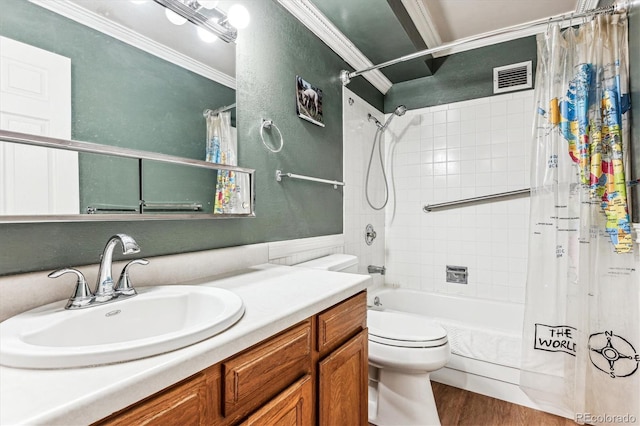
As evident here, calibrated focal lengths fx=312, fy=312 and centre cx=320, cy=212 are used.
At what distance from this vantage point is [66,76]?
875 mm

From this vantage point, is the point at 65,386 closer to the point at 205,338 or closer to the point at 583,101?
the point at 205,338

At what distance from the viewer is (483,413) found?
171cm

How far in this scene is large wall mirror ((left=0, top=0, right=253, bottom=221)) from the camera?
794 mm

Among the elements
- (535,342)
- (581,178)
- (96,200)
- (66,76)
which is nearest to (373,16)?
(581,178)

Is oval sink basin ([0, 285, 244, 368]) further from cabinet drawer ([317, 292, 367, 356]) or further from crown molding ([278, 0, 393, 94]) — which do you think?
crown molding ([278, 0, 393, 94])

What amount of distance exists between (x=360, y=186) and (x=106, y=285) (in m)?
1.94

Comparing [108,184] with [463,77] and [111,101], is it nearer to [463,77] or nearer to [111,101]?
[111,101]

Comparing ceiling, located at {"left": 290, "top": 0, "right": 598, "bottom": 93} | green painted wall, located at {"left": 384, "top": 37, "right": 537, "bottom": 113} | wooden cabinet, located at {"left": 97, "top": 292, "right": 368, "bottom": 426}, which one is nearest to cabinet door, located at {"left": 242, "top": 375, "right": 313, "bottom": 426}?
wooden cabinet, located at {"left": 97, "top": 292, "right": 368, "bottom": 426}

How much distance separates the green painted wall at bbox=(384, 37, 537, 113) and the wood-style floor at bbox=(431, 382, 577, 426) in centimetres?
217

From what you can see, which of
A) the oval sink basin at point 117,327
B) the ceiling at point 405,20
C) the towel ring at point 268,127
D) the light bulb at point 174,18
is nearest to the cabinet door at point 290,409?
the oval sink basin at point 117,327

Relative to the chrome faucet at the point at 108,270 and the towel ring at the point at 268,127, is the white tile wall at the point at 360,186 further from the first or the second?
the chrome faucet at the point at 108,270

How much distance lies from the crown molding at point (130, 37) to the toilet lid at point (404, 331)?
55.6 inches

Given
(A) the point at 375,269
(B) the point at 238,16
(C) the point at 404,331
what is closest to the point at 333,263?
(C) the point at 404,331

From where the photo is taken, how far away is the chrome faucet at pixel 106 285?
78cm
